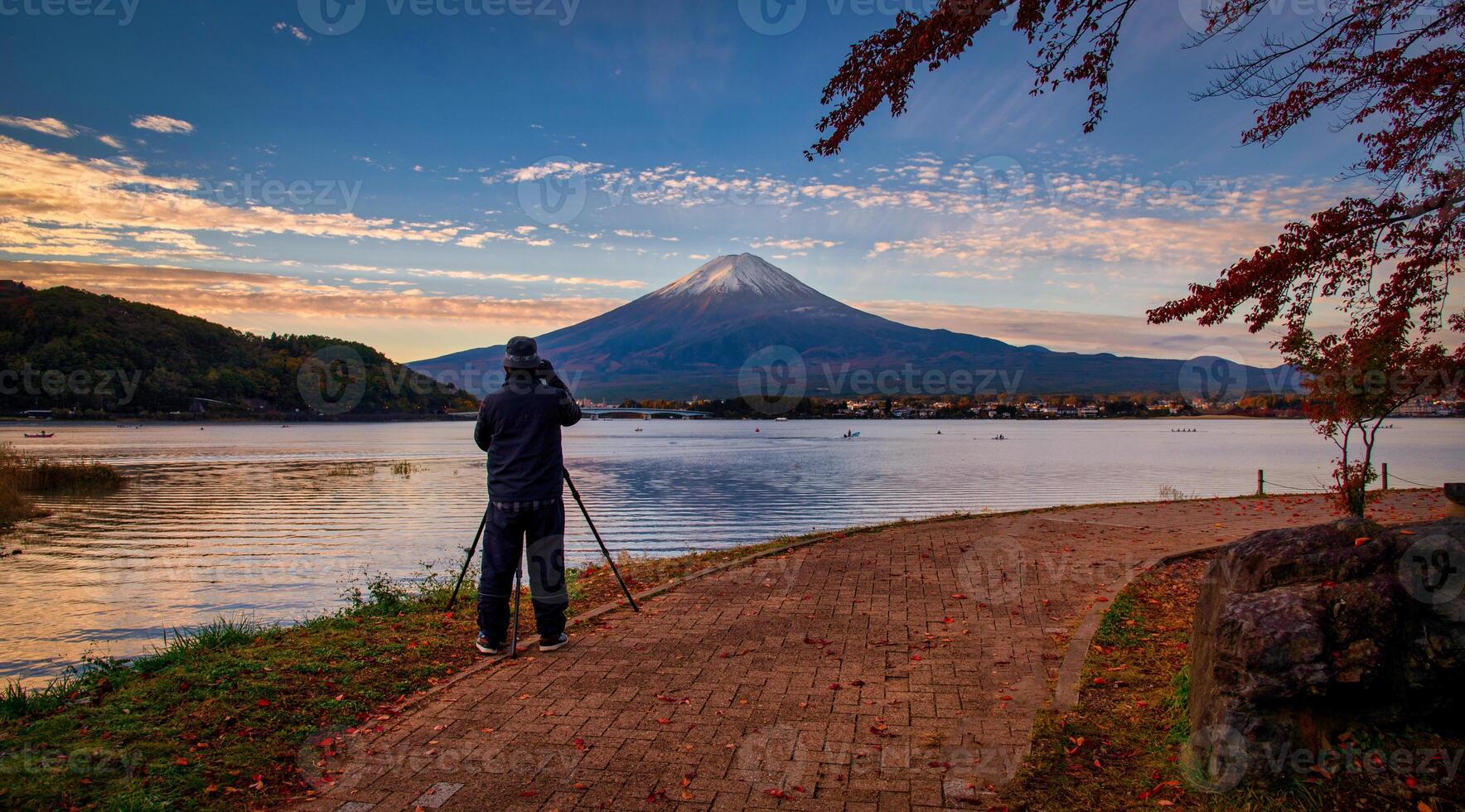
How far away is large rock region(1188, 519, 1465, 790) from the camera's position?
11.9ft

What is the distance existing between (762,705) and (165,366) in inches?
5608

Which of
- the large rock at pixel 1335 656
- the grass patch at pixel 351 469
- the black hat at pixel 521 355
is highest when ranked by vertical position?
the black hat at pixel 521 355

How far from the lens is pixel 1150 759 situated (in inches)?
167

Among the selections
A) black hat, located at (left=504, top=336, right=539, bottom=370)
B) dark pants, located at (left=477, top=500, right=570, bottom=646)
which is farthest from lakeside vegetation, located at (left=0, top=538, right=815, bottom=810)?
black hat, located at (left=504, top=336, right=539, bottom=370)

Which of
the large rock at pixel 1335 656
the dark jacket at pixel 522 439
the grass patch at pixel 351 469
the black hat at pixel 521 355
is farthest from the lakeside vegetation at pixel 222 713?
the grass patch at pixel 351 469

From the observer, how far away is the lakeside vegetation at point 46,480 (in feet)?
78.1

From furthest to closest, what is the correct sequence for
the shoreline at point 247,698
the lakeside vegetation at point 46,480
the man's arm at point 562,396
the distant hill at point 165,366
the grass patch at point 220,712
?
1. the distant hill at point 165,366
2. the lakeside vegetation at point 46,480
3. the man's arm at point 562,396
4. the shoreline at point 247,698
5. the grass patch at point 220,712

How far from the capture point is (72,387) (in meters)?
113

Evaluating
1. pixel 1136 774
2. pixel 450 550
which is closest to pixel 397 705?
pixel 1136 774

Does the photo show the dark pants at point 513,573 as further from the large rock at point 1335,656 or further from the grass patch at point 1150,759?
the large rock at point 1335,656

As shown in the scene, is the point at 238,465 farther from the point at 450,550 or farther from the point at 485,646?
the point at 485,646

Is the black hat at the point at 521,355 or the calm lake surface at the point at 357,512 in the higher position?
the black hat at the point at 521,355

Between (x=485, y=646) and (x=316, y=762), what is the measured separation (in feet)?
6.91

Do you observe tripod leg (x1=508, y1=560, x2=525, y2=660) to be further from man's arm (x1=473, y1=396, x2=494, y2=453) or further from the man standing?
man's arm (x1=473, y1=396, x2=494, y2=453)
